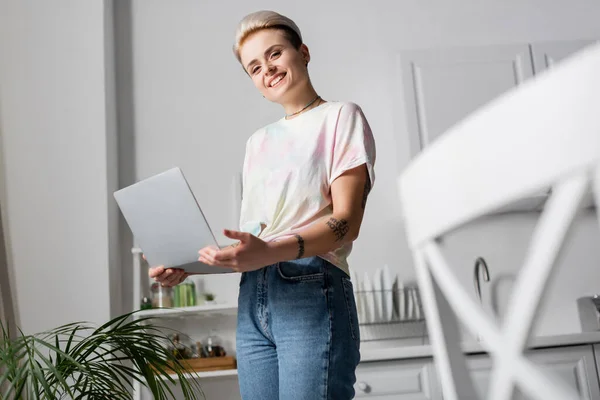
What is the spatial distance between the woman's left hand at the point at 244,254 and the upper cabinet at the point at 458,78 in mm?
2056

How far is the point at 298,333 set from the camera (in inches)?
51.0

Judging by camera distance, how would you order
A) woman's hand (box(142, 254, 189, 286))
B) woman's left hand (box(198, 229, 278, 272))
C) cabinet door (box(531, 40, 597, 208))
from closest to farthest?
woman's left hand (box(198, 229, 278, 272))
woman's hand (box(142, 254, 189, 286))
cabinet door (box(531, 40, 597, 208))

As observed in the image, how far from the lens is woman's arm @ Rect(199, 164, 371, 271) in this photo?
123cm

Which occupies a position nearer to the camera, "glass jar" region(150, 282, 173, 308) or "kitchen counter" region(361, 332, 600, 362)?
"kitchen counter" region(361, 332, 600, 362)

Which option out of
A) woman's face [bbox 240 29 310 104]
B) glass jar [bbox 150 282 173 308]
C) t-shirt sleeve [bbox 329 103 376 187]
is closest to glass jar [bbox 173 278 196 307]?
glass jar [bbox 150 282 173 308]

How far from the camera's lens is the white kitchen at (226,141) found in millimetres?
2918

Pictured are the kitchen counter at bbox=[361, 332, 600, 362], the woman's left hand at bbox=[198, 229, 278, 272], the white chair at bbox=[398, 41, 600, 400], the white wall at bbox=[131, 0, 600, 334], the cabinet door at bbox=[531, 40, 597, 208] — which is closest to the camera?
the white chair at bbox=[398, 41, 600, 400]

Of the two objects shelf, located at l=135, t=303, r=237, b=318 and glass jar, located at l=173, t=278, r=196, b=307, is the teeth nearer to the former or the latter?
shelf, located at l=135, t=303, r=237, b=318

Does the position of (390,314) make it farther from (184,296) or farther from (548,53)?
(548,53)

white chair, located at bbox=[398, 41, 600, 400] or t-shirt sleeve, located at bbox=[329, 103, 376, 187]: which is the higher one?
t-shirt sleeve, located at bbox=[329, 103, 376, 187]

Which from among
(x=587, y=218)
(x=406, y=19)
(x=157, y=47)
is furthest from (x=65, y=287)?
(x=587, y=218)

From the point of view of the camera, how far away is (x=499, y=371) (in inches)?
17.7

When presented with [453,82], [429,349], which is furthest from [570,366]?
[453,82]

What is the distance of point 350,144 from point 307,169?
0.10 m
